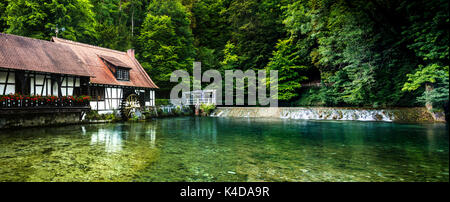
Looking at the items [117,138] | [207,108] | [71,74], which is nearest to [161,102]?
[207,108]

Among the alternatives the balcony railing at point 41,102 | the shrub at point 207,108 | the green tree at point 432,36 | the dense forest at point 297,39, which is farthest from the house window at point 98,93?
the green tree at point 432,36

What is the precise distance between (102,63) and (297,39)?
1735 cm

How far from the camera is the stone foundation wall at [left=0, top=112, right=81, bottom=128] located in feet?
36.1

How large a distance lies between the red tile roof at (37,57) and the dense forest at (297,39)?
5.72m

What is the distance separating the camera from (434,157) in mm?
4516

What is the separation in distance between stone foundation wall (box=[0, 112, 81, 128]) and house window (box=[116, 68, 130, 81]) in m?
4.89

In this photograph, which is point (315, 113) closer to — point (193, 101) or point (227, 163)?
point (193, 101)

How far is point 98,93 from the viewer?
16234mm

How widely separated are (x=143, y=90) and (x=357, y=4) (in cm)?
1795

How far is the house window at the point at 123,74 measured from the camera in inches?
701

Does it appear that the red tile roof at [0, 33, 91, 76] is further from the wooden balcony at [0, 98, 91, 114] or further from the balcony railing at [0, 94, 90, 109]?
the wooden balcony at [0, 98, 91, 114]

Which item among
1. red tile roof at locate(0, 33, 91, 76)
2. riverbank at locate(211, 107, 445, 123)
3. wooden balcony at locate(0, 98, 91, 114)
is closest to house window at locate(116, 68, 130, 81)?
red tile roof at locate(0, 33, 91, 76)
